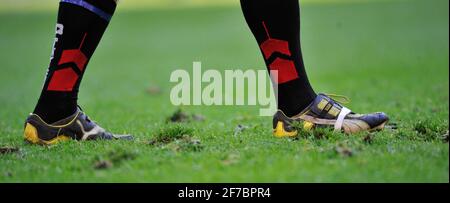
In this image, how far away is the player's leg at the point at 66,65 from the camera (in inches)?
194

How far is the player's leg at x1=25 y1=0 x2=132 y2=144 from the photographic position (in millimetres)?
4930

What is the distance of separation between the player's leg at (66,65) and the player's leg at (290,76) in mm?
1124

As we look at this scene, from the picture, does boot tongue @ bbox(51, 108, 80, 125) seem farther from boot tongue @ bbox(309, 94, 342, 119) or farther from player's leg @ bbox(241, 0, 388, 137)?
boot tongue @ bbox(309, 94, 342, 119)

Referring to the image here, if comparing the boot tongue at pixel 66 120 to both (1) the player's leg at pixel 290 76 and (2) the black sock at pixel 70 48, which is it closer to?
(2) the black sock at pixel 70 48

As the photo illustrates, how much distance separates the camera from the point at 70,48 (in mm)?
4949

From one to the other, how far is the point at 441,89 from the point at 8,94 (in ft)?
26.6

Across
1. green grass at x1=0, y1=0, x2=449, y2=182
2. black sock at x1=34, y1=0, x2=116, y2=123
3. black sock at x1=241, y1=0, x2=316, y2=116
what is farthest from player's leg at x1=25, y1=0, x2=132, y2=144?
black sock at x1=241, y1=0, x2=316, y2=116

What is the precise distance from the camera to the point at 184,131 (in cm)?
516

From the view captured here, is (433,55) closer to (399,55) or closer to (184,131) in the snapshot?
(399,55)

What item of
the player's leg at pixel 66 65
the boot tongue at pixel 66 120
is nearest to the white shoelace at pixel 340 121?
the player's leg at pixel 66 65

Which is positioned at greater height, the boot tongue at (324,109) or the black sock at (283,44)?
the black sock at (283,44)

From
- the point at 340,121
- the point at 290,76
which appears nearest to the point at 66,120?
the point at 290,76

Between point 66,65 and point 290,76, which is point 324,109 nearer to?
point 290,76

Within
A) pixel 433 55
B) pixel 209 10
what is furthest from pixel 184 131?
pixel 209 10
